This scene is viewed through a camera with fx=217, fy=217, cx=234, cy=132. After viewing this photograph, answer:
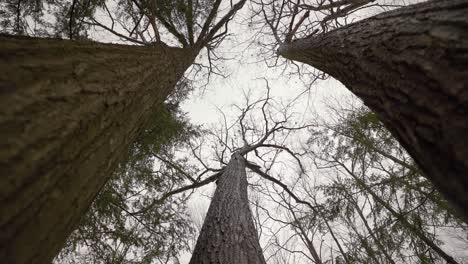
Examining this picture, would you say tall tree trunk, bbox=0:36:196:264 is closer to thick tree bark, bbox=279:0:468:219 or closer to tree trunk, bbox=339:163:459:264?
thick tree bark, bbox=279:0:468:219

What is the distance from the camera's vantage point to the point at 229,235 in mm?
2275

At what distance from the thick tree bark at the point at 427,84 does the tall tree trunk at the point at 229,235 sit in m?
1.62

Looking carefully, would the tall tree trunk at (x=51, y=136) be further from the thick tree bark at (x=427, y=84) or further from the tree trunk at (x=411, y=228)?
the tree trunk at (x=411, y=228)

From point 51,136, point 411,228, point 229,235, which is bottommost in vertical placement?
point 51,136

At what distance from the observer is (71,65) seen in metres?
0.95

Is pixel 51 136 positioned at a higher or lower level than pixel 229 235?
lower

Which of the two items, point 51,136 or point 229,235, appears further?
point 229,235

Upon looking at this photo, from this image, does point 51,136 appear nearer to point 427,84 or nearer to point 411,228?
point 427,84

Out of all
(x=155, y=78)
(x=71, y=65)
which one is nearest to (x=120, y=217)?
(x=155, y=78)

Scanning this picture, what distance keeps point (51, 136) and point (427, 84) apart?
4.69 ft

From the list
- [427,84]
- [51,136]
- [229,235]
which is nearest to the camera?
[51,136]

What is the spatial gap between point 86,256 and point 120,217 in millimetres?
1069

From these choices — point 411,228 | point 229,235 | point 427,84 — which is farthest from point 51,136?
point 411,228

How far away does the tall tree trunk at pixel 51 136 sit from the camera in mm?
Answer: 548
